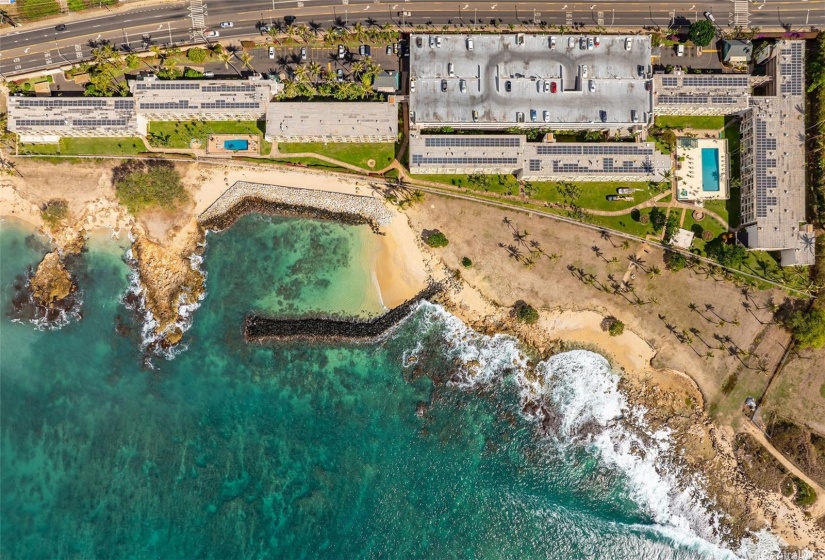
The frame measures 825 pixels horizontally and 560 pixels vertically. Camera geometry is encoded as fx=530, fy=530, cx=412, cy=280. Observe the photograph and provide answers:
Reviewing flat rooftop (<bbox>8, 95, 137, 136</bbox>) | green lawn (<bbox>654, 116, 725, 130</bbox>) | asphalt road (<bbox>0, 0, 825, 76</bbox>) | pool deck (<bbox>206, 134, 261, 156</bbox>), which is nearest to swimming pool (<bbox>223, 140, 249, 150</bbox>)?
pool deck (<bbox>206, 134, 261, 156</bbox>)

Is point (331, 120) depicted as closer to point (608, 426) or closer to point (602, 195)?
point (602, 195)

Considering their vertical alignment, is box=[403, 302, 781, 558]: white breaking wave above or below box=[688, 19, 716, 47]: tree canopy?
below

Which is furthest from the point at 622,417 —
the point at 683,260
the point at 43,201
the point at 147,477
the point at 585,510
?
the point at 43,201

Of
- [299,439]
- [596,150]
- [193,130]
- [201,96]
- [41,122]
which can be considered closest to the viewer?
[596,150]

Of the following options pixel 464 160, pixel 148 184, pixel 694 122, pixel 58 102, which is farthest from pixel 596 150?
pixel 58 102

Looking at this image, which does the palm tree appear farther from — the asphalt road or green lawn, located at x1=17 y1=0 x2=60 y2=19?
green lawn, located at x1=17 y1=0 x2=60 y2=19

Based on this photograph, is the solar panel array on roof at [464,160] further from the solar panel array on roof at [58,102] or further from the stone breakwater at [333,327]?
the solar panel array on roof at [58,102]

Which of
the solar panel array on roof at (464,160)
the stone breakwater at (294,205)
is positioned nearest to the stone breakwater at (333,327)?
the stone breakwater at (294,205)

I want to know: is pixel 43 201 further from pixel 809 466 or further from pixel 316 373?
pixel 809 466
